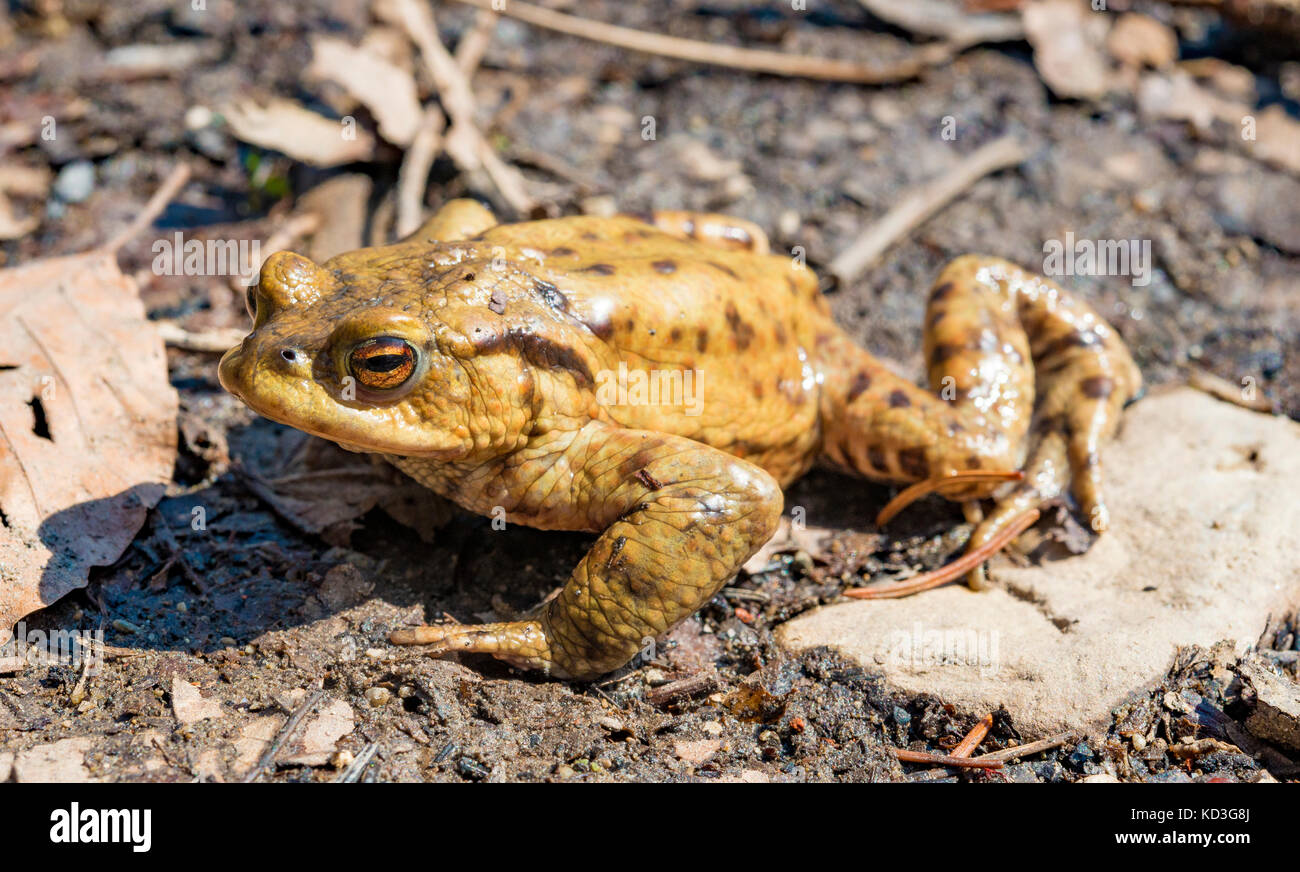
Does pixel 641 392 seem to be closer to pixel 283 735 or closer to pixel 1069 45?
pixel 283 735

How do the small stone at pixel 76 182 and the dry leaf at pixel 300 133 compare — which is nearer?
the dry leaf at pixel 300 133

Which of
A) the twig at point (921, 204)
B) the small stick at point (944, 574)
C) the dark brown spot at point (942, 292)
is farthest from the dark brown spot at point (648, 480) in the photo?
the twig at point (921, 204)

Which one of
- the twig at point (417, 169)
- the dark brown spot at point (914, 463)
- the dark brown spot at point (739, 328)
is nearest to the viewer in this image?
the dark brown spot at point (739, 328)

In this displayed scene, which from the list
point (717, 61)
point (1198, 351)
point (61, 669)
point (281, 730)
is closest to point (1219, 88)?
point (1198, 351)

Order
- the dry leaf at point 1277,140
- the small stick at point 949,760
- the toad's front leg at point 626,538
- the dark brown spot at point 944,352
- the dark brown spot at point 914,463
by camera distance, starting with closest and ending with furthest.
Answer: the small stick at point 949,760
the toad's front leg at point 626,538
the dark brown spot at point 914,463
the dark brown spot at point 944,352
the dry leaf at point 1277,140

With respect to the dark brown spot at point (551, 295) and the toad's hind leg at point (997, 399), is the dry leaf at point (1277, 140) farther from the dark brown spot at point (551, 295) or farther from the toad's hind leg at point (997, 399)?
the dark brown spot at point (551, 295)

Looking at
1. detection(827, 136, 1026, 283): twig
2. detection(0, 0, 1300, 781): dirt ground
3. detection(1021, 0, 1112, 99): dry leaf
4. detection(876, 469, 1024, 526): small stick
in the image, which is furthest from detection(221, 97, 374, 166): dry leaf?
detection(1021, 0, 1112, 99): dry leaf

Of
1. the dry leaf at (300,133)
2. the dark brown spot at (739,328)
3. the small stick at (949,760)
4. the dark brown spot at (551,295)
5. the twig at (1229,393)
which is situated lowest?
the small stick at (949,760)
